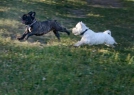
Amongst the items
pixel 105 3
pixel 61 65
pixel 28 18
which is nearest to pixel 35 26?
pixel 28 18

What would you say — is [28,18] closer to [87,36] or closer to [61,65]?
[87,36]

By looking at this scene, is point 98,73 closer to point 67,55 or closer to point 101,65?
point 101,65

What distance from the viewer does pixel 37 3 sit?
741 inches

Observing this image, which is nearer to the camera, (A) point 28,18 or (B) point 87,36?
(A) point 28,18

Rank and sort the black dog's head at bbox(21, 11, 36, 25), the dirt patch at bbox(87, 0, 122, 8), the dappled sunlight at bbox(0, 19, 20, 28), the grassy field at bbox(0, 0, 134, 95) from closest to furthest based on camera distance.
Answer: the grassy field at bbox(0, 0, 134, 95) → the black dog's head at bbox(21, 11, 36, 25) → the dappled sunlight at bbox(0, 19, 20, 28) → the dirt patch at bbox(87, 0, 122, 8)

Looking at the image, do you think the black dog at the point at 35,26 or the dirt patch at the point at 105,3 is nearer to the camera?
the black dog at the point at 35,26

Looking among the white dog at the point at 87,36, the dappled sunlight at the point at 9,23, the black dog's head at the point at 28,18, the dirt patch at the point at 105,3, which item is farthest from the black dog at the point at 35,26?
the dirt patch at the point at 105,3

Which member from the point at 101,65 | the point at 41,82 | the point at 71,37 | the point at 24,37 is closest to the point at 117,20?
the point at 71,37

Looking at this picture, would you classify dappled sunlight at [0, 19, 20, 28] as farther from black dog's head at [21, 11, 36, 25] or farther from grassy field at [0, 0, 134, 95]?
black dog's head at [21, 11, 36, 25]

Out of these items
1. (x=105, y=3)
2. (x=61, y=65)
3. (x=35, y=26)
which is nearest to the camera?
(x=61, y=65)

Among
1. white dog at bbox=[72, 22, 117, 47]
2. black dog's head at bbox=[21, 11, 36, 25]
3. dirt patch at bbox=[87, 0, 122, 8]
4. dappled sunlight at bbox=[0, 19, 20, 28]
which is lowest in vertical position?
dirt patch at bbox=[87, 0, 122, 8]

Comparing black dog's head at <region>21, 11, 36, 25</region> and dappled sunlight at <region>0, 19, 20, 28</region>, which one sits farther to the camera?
dappled sunlight at <region>0, 19, 20, 28</region>

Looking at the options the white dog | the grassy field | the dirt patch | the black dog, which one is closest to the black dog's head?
the black dog

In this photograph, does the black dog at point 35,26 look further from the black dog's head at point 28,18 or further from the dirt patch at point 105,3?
the dirt patch at point 105,3
